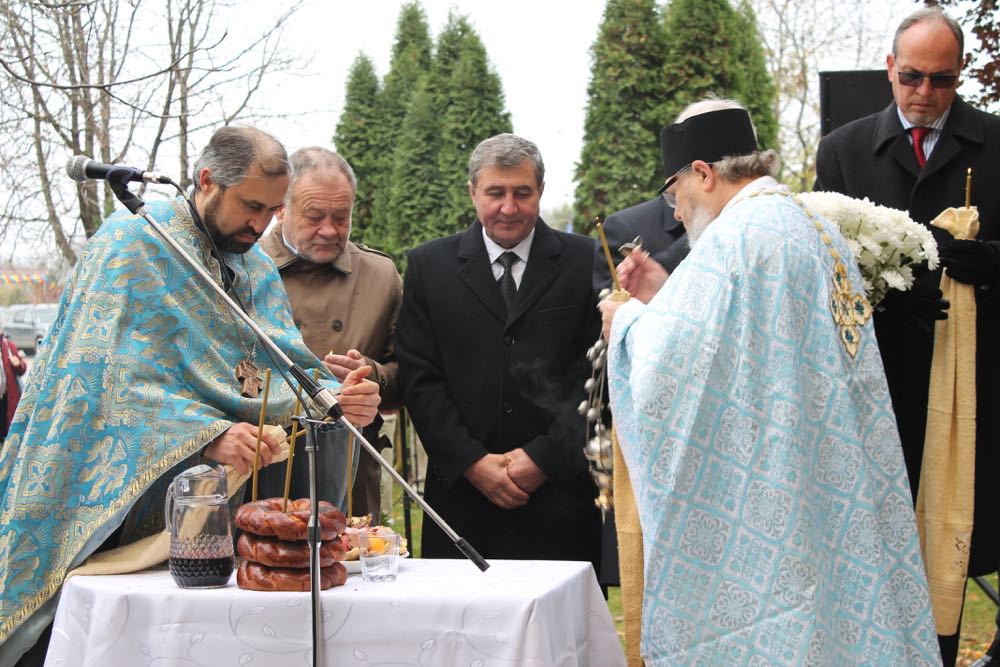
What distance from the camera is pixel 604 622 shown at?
360 centimetres

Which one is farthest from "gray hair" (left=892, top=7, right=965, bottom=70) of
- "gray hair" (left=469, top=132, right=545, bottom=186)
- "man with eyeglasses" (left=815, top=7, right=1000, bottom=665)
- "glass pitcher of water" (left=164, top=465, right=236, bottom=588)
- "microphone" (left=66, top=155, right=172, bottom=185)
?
"glass pitcher of water" (left=164, top=465, right=236, bottom=588)

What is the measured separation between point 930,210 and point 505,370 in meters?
1.79

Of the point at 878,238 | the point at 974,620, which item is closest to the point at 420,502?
the point at 878,238

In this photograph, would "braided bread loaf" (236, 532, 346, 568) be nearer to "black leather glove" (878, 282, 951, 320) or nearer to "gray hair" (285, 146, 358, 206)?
"gray hair" (285, 146, 358, 206)

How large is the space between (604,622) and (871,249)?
1.53 m

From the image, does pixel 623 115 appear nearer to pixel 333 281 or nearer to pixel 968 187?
pixel 333 281

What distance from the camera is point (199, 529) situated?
3.34 meters

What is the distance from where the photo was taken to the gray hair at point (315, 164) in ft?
16.2

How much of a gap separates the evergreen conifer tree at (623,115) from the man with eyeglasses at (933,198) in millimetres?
5728

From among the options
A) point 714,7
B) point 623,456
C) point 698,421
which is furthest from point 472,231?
point 714,7

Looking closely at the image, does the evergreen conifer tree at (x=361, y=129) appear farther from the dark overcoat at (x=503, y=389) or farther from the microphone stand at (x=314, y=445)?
the microphone stand at (x=314, y=445)

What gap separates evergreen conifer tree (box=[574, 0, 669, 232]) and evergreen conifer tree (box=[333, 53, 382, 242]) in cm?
297

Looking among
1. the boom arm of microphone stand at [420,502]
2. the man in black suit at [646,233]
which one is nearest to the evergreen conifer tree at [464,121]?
the man in black suit at [646,233]

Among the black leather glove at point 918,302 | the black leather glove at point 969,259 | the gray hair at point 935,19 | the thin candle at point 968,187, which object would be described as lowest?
the black leather glove at point 918,302
